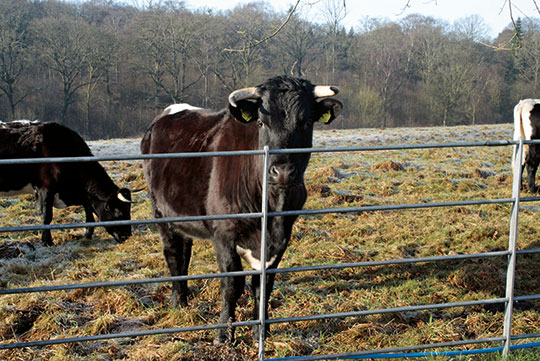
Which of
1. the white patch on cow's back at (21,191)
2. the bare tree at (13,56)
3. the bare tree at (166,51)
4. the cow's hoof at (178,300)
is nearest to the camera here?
the cow's hoof at (178,300)

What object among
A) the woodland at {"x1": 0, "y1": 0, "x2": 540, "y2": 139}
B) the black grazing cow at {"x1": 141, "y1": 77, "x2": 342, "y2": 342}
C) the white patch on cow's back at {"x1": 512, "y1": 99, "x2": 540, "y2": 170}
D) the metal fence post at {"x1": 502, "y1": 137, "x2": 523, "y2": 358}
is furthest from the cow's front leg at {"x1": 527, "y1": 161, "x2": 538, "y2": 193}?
the woodland at {"x1": 0, "y1": 0, "x2": 540, "y2": 139}

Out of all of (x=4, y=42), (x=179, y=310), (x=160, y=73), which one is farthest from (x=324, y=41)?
(x=179, y=310)

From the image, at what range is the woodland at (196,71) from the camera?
36875mm

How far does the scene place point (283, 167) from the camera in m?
3.21

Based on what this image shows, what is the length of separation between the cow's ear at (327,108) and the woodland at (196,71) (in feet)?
111

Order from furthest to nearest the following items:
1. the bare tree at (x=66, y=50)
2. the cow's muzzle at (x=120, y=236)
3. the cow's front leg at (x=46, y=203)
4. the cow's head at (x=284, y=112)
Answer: the bare tree at (x=66, y=50) → the cow's front leg at (x=46, y=203) → the cow's muzzle at (x=120, y=236) → the cow's head at (x=284, y=112)

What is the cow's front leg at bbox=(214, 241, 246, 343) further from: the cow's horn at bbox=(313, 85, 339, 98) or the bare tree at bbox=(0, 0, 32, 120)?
the bare tree at bbox=(0, 0, 32, 120)

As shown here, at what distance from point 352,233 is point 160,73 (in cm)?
3415

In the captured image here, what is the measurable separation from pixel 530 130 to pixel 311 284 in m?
8.08

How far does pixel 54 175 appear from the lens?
7527mm

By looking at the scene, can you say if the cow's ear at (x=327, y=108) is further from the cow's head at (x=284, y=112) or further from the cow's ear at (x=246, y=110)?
the cow's ear at (x=246, y=110)

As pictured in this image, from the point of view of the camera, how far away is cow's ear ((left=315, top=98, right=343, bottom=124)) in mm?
3885

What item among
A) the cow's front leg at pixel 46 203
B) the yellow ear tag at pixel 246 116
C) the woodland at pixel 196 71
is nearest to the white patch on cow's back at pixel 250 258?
the yellow ear tag at pixel 246 116

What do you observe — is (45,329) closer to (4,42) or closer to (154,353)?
(154,353)
